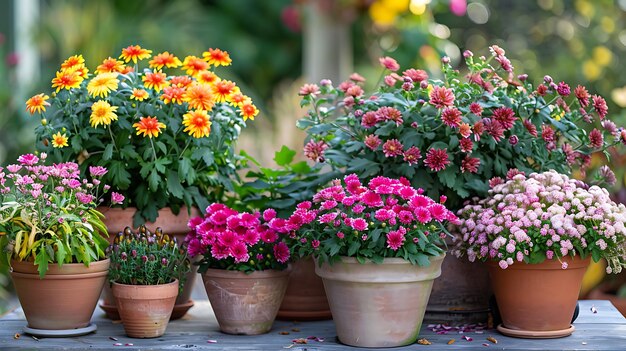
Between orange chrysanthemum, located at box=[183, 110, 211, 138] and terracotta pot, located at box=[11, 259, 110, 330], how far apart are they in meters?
0.45

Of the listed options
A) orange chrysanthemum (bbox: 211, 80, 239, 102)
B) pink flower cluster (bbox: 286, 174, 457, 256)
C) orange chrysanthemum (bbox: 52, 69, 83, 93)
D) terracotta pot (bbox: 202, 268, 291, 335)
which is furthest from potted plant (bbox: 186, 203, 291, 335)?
orange chrysanthemum (bbox: 52, 69, 83, 93)

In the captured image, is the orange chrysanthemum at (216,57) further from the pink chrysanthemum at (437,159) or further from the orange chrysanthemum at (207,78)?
the pink chrysanthemum at (437,159)

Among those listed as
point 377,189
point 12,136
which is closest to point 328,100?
point 377,189

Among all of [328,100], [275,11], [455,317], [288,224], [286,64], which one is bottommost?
[455,317]

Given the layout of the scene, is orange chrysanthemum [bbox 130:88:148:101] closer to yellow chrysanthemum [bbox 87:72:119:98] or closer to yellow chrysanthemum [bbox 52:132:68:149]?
yellow chrysanthemum [bbox 87:72:119:98]

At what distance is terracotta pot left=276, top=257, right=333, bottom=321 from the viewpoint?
2.67 m

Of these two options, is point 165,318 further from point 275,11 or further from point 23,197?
point 275,11

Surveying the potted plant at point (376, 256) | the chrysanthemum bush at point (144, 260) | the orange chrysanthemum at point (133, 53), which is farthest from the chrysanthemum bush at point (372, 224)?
the orange chrysanthemum at point (133, 53)

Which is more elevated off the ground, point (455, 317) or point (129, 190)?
point (129, 190)

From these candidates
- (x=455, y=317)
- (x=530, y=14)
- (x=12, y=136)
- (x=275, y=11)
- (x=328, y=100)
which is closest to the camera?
(x=455, y=317)

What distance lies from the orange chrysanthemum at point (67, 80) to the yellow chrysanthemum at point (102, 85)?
2.1 inches

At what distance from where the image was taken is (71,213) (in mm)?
2352

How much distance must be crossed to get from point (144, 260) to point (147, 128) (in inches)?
15.2

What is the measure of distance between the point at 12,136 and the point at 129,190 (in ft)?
11.1
